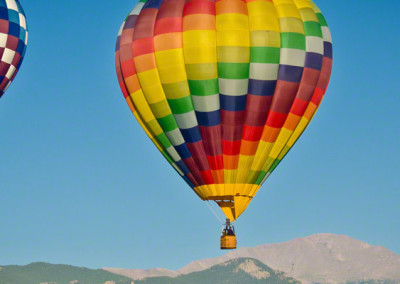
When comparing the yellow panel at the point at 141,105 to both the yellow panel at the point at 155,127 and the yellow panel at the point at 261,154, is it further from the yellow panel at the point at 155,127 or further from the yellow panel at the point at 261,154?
the yellow panel at the point at 261,154

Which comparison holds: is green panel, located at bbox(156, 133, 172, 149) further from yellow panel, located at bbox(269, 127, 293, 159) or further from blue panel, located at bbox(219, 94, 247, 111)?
yellow panel, located at bbox(269, 127, 293, 159)

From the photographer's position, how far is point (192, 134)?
4144cm

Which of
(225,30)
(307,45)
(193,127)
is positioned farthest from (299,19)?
(193,127)

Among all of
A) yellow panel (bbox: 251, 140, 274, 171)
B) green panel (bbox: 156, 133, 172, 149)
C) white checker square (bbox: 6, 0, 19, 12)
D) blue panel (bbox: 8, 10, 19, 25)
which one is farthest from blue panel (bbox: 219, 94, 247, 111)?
white checker square (bbox: 6, 0, 19, 12)

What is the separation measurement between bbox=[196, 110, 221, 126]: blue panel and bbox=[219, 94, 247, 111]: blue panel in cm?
53

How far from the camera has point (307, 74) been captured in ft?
136

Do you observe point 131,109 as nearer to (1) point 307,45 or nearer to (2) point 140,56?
(2) point 140,56

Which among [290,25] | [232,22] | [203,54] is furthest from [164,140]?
[290,25]

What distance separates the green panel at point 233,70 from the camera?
131ft

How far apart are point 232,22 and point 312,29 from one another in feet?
14.4

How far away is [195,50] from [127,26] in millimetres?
4958

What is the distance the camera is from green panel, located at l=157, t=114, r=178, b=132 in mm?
41719

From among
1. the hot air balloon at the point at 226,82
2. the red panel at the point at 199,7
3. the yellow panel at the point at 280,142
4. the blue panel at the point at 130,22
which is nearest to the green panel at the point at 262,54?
the hot air balloon at the point at 226,82

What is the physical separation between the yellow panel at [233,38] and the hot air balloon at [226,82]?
0.05 metres
